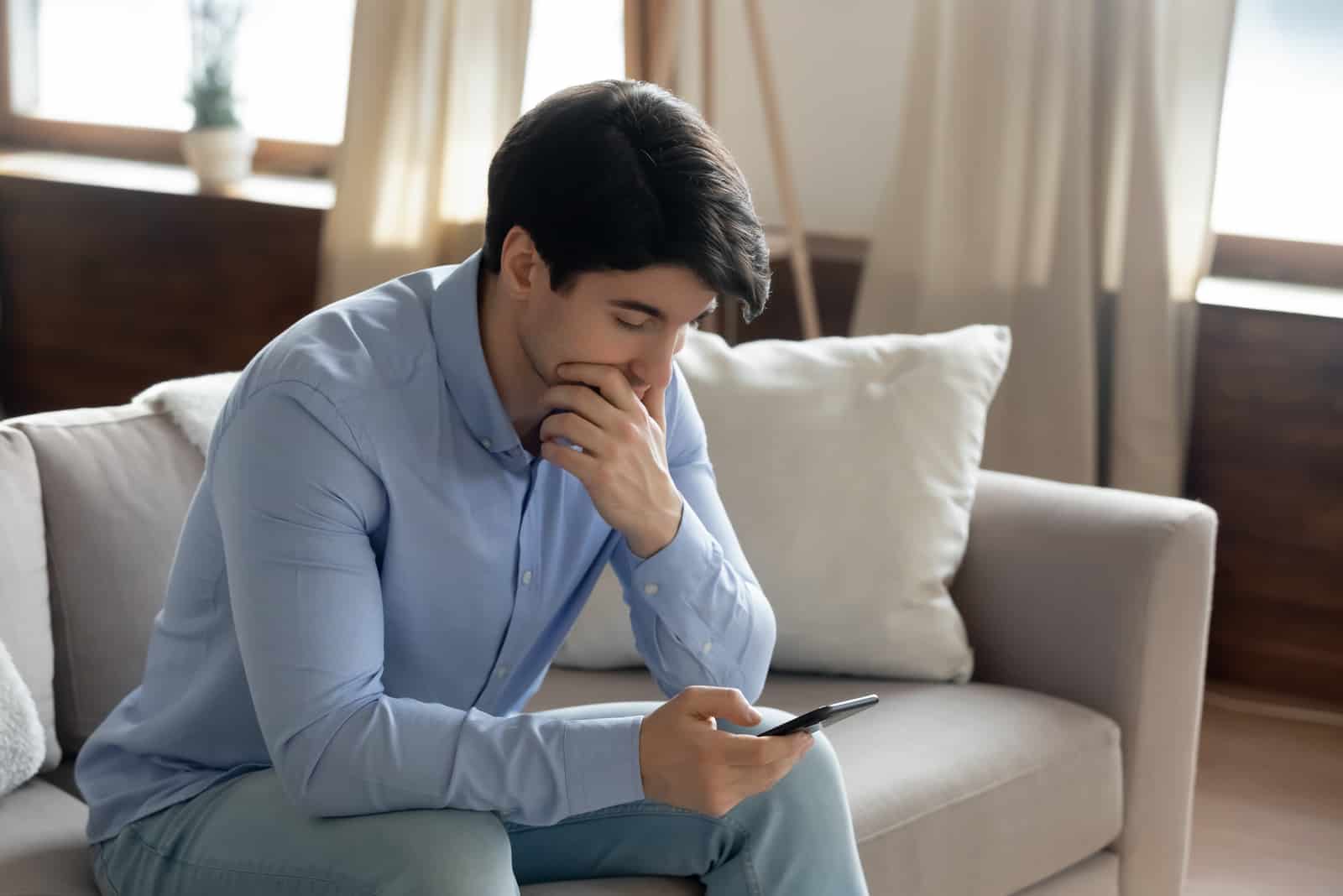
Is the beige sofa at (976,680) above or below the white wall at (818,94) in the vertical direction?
below

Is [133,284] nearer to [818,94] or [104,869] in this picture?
[818,94]

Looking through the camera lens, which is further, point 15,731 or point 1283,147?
point 1283,147

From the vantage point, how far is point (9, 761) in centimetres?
150

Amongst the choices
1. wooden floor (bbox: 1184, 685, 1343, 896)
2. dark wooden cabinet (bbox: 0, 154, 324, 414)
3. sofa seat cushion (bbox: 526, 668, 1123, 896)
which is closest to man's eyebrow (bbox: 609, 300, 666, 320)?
sofa seat cushion (bbox: 526, 668, 1123, 896)

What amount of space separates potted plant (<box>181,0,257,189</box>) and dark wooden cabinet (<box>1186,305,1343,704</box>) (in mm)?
2392

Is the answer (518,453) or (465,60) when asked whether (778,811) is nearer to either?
(518,453)

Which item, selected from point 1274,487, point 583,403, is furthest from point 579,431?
point 1274,487

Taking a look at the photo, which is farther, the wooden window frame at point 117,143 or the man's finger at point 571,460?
the wooden window frame at point 117,143

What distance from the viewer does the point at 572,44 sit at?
375 centimetres

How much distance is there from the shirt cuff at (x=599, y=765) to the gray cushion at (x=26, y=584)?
663 millimetres

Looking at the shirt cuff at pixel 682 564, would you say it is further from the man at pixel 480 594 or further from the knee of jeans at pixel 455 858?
the knee of jeans at pixel 455 858

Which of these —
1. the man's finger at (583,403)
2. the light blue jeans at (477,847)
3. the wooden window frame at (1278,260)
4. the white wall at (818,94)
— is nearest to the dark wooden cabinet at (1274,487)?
the wooden window frame at (1278,260)

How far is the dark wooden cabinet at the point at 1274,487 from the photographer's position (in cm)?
273

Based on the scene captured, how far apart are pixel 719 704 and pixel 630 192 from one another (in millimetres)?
412
